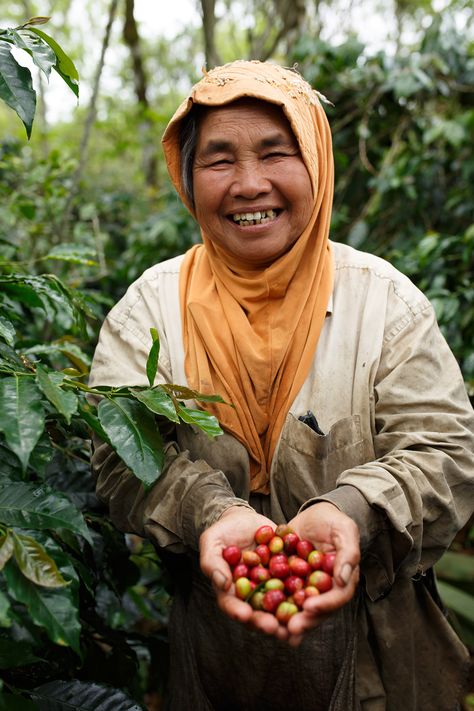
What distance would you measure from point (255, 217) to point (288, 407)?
0.48 m

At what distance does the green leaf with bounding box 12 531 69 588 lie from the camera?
1.18 meters

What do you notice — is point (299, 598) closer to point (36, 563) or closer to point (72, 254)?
point (36, 563)

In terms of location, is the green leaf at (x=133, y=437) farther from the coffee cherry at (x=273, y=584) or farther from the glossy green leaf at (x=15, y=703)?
the glossy green leaf at (x=15, y=703)

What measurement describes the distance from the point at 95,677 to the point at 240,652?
1.63 feet

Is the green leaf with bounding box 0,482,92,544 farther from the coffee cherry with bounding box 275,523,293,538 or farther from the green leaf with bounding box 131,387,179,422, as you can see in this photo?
the coffee cherry with bounding box 275,523,293,538

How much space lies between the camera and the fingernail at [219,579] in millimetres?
1361

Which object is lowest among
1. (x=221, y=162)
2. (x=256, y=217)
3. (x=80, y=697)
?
(x=80, y=697)

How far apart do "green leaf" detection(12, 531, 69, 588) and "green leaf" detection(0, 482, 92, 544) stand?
62 millimetres

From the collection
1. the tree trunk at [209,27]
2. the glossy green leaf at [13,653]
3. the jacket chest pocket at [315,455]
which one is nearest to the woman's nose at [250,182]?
the jacket chest pocket at [315,455]

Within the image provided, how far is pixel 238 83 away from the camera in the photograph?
1.71 metres

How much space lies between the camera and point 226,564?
1.41m

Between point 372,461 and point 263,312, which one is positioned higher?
point 263,312

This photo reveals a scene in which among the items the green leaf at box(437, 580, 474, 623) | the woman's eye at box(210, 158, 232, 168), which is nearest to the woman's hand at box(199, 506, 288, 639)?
the woman's eye at box(210, 158, 232, 168)

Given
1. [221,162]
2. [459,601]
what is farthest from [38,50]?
[459,601]
